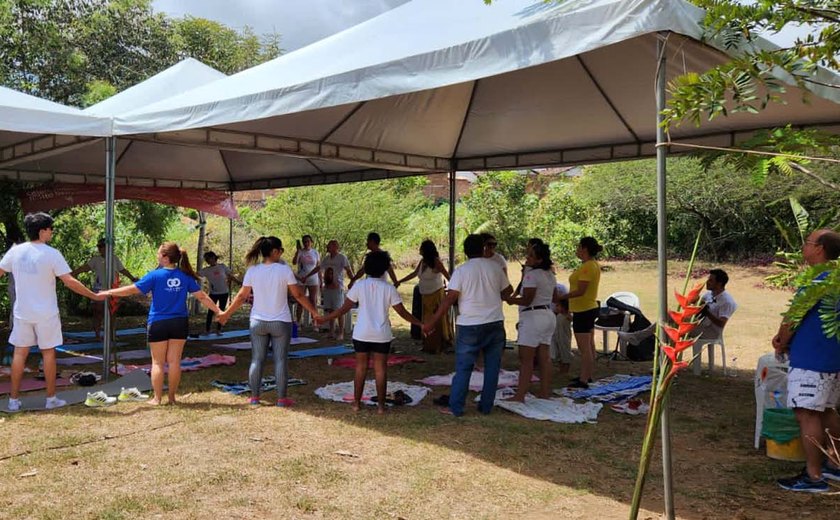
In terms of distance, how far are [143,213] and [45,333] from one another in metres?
9.26

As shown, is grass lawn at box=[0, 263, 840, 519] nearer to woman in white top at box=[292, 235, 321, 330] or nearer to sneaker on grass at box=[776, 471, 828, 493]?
sneaker on grass at box=[776, 471, 828, 493]

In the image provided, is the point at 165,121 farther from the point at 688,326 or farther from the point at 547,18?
the point at 688,326

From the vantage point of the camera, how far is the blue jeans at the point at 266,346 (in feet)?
19.8

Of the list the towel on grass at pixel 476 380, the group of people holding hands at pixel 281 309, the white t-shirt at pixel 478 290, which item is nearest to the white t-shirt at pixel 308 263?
the towel on grass at pixel 476 380

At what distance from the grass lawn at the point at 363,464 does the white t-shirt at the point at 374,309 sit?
0.70 meters

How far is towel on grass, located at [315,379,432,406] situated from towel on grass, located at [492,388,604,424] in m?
0.77

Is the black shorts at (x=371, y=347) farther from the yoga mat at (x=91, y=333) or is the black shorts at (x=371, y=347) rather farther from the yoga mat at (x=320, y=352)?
the yoga mat at (x=91, y=333)

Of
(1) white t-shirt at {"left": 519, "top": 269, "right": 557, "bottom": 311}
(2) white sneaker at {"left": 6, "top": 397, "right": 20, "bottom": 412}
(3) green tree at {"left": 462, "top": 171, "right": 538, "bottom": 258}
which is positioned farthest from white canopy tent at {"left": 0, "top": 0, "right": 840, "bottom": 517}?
(3) green tree at {"left": 462, "top": 171, "right": 538, "bottom": 258}

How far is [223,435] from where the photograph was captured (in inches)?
205

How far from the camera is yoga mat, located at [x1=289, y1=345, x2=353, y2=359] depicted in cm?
896

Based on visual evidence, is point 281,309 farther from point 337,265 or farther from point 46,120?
point 337,265

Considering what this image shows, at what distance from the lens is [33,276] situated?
565 centimetres

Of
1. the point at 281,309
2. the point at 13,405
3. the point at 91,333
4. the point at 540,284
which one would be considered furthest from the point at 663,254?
the point at 91,333

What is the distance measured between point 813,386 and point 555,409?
7.99ft
